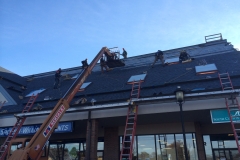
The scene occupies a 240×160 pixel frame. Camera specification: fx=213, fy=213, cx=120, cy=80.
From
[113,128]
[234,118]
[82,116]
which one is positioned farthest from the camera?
[113,128]

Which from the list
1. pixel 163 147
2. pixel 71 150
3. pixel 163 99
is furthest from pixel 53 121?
pixel 163 147

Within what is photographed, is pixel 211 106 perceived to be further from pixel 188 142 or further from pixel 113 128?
pixel 113 128

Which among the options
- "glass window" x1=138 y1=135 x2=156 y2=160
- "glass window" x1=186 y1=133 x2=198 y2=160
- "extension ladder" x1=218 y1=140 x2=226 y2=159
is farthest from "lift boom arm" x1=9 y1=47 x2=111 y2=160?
"extension ladder" x1=218 y1=140 x2=226 y2=159

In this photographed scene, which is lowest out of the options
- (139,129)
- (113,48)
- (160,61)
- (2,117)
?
(139,129)

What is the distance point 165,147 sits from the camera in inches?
494

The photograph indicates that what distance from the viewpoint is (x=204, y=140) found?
12758mm

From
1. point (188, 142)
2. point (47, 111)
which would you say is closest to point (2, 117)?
point (47, 111)

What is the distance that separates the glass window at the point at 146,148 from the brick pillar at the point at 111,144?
1.43 m

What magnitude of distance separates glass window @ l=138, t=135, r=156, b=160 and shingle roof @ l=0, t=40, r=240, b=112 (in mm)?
3216

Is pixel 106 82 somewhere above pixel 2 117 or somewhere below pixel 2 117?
above

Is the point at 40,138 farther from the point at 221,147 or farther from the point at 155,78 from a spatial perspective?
the point at 221,147

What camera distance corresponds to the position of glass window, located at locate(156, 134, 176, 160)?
12.3 m

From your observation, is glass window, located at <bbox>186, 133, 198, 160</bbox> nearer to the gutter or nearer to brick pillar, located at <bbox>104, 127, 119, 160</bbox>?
A: the gutter

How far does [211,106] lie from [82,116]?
21.4ft
